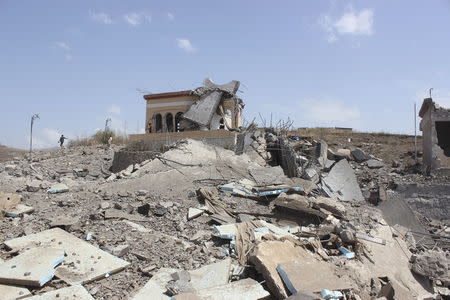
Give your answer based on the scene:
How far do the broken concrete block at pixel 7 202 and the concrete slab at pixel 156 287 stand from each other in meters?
3.30

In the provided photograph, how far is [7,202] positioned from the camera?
6.14 m

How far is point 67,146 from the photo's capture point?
1861 cm

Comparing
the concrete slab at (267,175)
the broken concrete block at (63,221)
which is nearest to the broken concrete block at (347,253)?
the concrete slab at (267,175)

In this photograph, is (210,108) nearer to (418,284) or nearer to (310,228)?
(310,228)

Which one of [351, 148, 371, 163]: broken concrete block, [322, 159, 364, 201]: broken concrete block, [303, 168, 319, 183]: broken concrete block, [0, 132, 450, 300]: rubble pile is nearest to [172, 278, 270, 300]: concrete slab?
[0, 132, 450, 300]: rubble pile

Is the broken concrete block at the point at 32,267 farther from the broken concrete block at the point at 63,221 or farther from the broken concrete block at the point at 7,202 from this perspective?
the broken concrete block at the point at 7,202

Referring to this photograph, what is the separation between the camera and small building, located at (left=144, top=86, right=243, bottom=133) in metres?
15.6

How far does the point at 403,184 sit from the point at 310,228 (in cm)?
786

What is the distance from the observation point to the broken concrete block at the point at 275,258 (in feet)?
12.6

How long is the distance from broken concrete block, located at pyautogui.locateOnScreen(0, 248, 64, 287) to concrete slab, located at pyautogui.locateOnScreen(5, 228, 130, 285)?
0.11m

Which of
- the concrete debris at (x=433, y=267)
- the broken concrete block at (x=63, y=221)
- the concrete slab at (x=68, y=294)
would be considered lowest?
the concrete debris at (x=433, y=267)

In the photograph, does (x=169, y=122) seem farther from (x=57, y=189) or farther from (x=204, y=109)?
(x=57, y=189)

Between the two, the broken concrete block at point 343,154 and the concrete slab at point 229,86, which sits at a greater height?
the concrete slab at point 229,86

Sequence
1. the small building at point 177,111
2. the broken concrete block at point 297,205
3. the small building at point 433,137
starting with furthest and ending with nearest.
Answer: the small building at point 177,111, the small building at point 433,137, the broken concrete block at point 297,205
